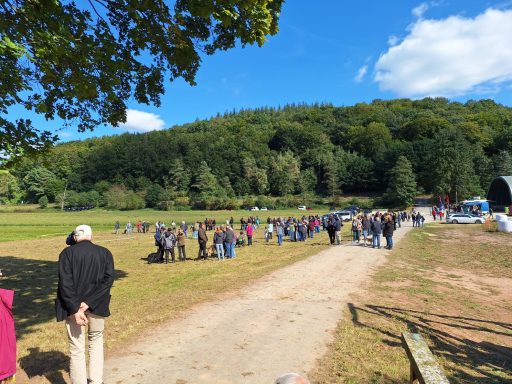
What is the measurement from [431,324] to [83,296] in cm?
672

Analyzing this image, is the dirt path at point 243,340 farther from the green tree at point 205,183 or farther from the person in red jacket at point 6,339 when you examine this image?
the green tree at point 205,183

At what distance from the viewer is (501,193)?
63469mm

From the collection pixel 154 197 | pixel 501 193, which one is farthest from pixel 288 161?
pixel 501 193

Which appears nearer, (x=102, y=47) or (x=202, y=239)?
(x=102, y=47)

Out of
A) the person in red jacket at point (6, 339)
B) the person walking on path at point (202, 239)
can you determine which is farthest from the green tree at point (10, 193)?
the person in red jacket at point (6, 339)

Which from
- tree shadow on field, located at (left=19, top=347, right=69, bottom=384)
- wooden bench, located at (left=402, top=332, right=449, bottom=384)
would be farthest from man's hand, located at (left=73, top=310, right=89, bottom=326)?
wooden bench, located at (left=402, top=332, right=449, bottom=384)

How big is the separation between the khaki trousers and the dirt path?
0.46m

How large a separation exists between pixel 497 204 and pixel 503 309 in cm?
6468

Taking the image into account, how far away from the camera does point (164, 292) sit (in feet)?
35.0

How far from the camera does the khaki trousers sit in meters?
4.34

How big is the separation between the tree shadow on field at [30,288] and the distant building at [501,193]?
62.6 meters

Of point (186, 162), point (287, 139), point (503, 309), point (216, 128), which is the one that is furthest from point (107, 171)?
point (503, 309)

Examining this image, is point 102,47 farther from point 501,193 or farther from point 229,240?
point 501,193

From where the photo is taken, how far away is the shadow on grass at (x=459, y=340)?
5672 mm
